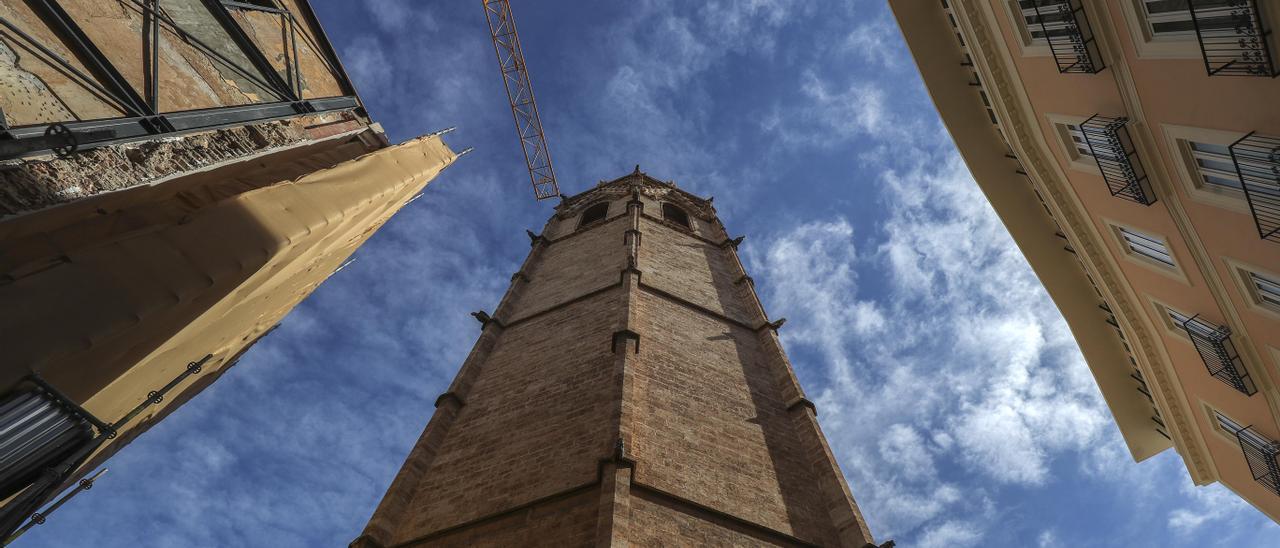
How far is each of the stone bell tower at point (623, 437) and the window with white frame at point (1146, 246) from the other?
5.75 meters

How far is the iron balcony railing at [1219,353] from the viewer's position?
354 inches

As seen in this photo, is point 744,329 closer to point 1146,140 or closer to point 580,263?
point 580,263

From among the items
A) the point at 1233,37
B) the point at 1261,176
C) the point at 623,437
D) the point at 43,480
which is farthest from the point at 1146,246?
the point at 43,480

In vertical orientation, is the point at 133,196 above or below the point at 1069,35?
below

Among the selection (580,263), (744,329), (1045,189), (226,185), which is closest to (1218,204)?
(1045,189)

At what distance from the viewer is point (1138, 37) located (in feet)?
24.7

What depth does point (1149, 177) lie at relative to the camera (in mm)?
8492

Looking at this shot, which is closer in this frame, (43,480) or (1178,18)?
(43,480)

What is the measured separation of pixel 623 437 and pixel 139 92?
6.52 metres

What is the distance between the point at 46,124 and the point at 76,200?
0.49 m

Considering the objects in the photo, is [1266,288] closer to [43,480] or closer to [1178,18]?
[1178,18]

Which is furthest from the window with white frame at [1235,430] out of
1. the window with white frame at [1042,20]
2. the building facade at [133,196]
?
the building facade at [133,196]

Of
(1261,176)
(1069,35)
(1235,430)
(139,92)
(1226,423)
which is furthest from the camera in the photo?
(1226,423)

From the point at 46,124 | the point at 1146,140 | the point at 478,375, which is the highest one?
the point at 478,375
